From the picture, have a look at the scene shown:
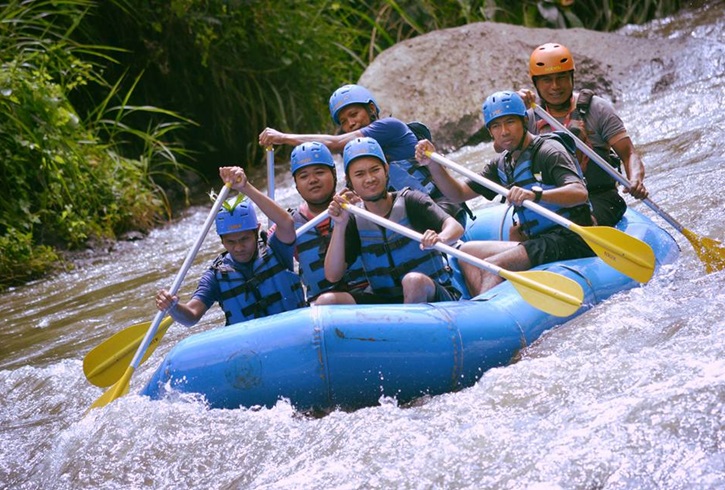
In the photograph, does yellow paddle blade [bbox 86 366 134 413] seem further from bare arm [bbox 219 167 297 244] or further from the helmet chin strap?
the helmet chin strap

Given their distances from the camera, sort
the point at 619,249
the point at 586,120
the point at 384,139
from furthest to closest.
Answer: the point at 586,120, the point at 384,139, the point at 619,249

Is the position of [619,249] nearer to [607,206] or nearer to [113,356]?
[607,206]

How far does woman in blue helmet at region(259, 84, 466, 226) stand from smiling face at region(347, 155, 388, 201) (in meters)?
0.71

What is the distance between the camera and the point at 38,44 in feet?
30.8

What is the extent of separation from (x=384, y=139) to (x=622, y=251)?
137 centimetres

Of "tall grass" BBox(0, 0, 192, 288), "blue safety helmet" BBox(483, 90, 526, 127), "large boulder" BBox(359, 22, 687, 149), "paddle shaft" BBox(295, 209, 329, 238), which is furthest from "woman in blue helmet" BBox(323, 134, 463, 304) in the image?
"large boulder" BBox(359, 22, 687, 149)

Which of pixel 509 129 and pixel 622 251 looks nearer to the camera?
pixel 622 251

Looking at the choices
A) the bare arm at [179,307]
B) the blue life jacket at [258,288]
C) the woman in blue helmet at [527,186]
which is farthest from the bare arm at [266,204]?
the woman in blue helmet at [527,186]

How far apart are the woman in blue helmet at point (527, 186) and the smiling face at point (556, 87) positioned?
590 mm

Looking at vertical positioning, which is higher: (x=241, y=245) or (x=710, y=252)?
(x=241, y=245)

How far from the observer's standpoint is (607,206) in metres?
5.54

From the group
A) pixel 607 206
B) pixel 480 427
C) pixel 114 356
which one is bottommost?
pixel 607 206

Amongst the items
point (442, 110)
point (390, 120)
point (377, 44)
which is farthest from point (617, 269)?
point (377, 44)

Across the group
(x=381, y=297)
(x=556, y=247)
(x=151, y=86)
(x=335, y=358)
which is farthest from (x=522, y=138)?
(x=151, y=86)
